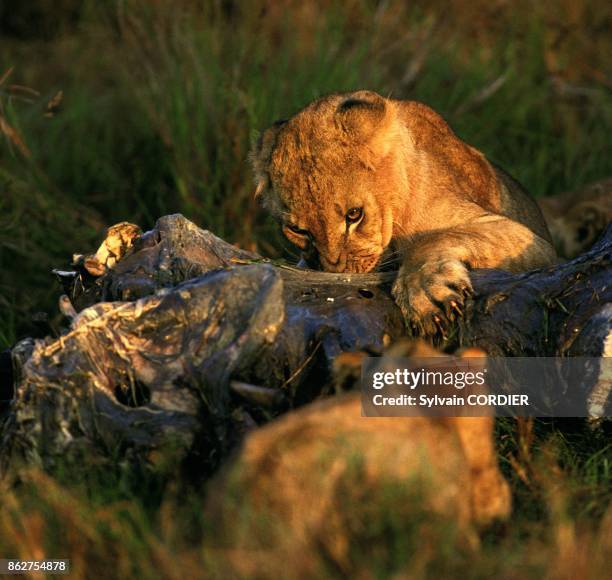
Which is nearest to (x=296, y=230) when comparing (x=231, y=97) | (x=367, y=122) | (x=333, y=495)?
(x=367, y=122)

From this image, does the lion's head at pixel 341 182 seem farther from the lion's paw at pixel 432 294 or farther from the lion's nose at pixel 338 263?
the lion's paw at pixel 432 294

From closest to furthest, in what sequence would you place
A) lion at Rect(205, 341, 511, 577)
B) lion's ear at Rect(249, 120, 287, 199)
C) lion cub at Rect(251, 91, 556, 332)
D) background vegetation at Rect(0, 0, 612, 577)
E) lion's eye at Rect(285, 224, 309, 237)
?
lion at Rect(205, 341, 511, 577) → lion cub at Rect(251, 91, 556, 332) → lion's eye at Rect(285, 224, 309, 237) → lion's ear at Rect(249, 120, 287, 199) → background vegetation at Rect(0, 0, 612, 577)

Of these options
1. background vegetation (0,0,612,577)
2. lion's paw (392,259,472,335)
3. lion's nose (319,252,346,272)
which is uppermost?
background vegetation (0,0,612,577)

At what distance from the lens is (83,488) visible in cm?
267

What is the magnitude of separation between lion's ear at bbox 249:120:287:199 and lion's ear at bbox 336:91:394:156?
434mm

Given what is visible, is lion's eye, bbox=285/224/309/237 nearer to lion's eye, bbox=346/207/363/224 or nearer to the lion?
lion's eye, bbox=346/207/363/224

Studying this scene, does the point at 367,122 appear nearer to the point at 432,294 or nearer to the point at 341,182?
the point at 341,182

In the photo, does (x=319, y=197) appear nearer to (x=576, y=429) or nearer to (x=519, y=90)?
(x=576, y=429)

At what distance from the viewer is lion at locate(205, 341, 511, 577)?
2.15m

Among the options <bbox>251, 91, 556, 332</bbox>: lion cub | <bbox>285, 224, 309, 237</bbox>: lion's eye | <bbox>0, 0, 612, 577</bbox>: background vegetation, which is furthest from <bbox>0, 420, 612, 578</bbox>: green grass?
<bbox>0, 0, 612, 577</bbox>: background vegetation

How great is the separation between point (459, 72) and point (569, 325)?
443cm

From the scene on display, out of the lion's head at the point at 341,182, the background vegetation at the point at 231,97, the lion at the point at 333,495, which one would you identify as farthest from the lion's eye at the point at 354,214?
the lion at the point at 333,495

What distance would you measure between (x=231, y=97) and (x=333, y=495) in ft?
13.4

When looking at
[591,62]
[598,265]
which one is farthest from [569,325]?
[591,62]
